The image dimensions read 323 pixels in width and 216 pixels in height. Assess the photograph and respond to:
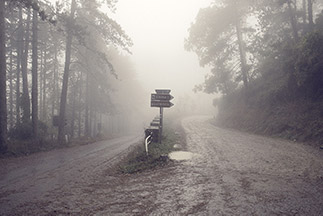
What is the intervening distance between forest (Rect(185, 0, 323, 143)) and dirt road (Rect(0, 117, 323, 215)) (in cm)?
553

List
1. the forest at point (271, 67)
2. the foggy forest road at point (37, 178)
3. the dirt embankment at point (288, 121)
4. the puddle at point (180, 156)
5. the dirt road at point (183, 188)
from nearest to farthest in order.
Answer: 1. the dirt road at point (183, 188)
2. the foggy forest road at point (37, 178)
3. the puddle at point (180, 156)
4. the dirt embankment at point (288, 121)
5. the forest at point (271, 67)

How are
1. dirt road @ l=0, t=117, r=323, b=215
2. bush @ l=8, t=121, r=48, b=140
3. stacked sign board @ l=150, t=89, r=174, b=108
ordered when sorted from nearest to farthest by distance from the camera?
dirt road @ l=0, t=117, r=323, b=215
stacked sign board @ l=150, t=89, r=174, b=108
bush @ l=8, t=121, r=48, b=140

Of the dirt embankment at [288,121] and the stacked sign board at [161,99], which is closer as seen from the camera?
the dirt embankment at [288,121]

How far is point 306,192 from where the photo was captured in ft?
15.2

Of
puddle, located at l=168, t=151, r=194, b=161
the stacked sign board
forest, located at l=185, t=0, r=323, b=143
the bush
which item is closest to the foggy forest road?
puddle, located at l=168, t=151, r=194, b=161

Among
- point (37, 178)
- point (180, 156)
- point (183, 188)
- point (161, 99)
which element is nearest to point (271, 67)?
point (161, 99)

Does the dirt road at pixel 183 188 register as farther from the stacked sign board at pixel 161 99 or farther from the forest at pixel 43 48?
the forest at pixel 43 48

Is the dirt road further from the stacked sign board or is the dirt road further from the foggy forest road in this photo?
the stacked sign board

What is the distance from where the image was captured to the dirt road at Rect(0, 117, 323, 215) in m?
4.17

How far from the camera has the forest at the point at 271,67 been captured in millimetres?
12586

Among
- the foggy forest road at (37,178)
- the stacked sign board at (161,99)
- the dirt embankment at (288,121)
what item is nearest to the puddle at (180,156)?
the foggy forest road at (37,178)

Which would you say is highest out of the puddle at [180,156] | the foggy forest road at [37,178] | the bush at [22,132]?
the bush at [22,132]

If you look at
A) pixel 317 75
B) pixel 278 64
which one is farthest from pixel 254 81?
pixel 317 75

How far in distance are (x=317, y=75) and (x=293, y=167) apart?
8747mm
